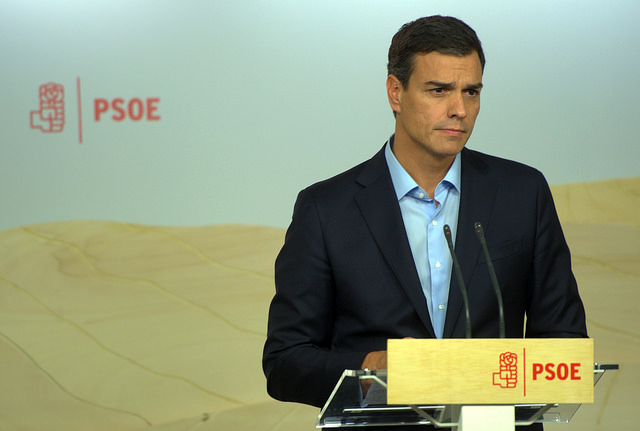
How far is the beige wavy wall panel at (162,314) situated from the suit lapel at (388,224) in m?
2.18

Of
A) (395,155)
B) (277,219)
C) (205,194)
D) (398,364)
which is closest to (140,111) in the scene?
(205,194)

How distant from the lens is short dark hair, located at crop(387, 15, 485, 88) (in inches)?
70.9

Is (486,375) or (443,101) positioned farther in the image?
(443,101)

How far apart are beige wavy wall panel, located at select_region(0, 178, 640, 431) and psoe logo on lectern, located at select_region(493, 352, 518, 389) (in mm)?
2788

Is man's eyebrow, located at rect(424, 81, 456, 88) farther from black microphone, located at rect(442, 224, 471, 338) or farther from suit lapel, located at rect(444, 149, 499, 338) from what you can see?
black microphone, located at rect(442, 224, 471, 338)

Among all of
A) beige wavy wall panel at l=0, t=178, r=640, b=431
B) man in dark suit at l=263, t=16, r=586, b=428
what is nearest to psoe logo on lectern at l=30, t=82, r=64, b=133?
beige wavy wall panel at l=0, t=178, r=640, b=431

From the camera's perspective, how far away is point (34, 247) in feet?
13.6

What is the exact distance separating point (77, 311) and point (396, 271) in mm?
2760

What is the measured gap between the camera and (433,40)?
182 cm

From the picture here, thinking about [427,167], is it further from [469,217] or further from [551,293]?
[551,293]

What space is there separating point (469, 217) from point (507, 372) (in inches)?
24.5

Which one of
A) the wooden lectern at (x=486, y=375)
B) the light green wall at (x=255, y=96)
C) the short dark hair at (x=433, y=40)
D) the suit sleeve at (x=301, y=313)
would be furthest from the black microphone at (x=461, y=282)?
the light green wall at (x=255, y=96)

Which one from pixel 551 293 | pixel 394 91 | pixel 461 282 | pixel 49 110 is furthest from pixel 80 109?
pixel 461 282

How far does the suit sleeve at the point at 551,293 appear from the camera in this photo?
1.75m
